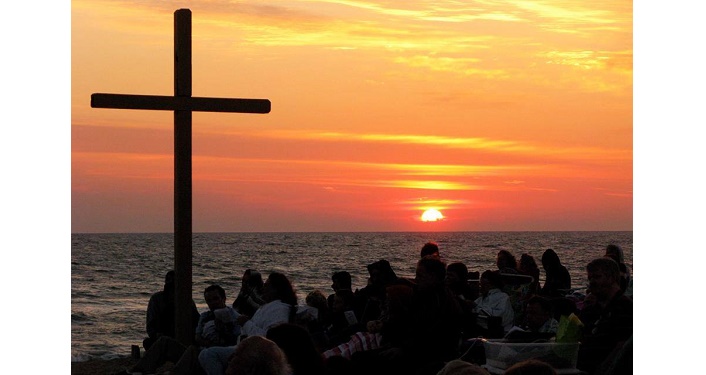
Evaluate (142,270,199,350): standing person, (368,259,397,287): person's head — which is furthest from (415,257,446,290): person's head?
(142,270,199,350): standing person

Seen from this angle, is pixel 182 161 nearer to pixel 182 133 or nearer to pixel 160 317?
pixel 182 133

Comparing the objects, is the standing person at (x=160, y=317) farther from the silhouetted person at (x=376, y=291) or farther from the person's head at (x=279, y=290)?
the person's head at (x=279, y=290)

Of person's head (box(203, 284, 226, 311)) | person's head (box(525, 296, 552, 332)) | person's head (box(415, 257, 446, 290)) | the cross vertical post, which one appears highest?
the cross vertical post

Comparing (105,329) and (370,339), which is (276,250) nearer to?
(105,329)

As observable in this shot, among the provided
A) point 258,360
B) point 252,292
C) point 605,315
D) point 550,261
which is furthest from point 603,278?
point 252,292

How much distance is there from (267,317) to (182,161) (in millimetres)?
1233

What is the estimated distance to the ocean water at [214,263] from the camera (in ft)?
99.4

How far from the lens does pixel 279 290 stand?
7.21 meters

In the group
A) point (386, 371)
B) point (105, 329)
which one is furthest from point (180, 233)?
point (105, 329)

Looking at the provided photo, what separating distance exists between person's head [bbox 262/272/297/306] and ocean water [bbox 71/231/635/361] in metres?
15.6

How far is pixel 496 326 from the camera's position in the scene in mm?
7367

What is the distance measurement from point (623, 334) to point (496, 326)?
1.94 meters

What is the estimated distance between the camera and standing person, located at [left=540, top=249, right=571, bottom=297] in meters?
8.70

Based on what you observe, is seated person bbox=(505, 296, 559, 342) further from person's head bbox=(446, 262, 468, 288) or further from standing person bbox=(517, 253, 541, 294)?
standing person bbox=(517, 253, 541, 294)
